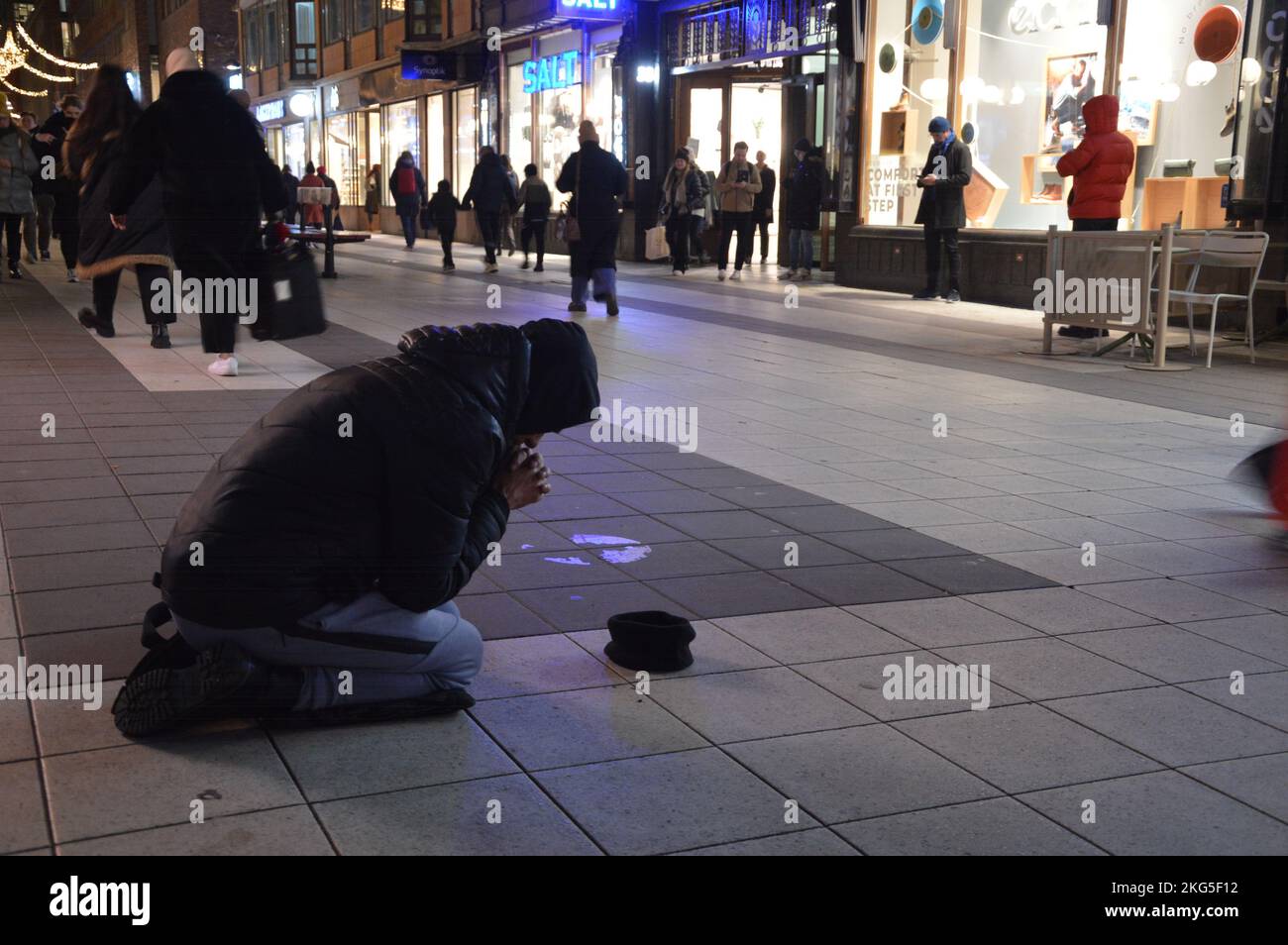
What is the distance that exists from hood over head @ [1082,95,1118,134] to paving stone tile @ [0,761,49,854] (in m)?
11.1

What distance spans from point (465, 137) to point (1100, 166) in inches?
870

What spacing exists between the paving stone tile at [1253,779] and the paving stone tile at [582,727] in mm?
1228

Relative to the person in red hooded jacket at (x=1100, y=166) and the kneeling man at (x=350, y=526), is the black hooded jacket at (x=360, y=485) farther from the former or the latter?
the person in red hooded jacket at (x=1100, y=166)

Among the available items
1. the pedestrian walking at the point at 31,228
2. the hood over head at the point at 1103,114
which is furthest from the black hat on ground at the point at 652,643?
the pedestrian walking at the point at 31,228

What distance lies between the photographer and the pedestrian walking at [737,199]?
793 inches

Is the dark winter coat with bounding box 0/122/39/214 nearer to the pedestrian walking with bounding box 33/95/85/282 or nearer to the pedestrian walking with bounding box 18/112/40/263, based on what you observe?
the pedestrian walking with bounding box 33/95/85/282

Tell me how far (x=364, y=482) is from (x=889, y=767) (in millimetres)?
1428

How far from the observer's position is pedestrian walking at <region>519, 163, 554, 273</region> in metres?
21.7

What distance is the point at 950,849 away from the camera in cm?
291

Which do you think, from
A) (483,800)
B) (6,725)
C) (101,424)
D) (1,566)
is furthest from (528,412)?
(101,424)

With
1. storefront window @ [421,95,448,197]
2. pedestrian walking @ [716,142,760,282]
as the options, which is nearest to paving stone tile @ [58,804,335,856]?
pedestrian walking @ [716,142,760,282]

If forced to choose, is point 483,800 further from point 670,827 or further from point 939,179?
point 939,179

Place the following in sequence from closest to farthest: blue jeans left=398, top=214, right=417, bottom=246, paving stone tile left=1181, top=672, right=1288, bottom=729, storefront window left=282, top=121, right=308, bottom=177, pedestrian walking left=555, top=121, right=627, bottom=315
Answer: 1. paving stone tile left=1181, top=672, right=1288, bottom=729
2. pedestrian walking left=555, top=121, right=627, bottom=315
3. blue jeans left=398, top=214, right=417, bottom=246
4. storefront window left=282, top=121, right=308, bottom=177

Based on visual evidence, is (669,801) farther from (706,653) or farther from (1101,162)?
(1101,162)
